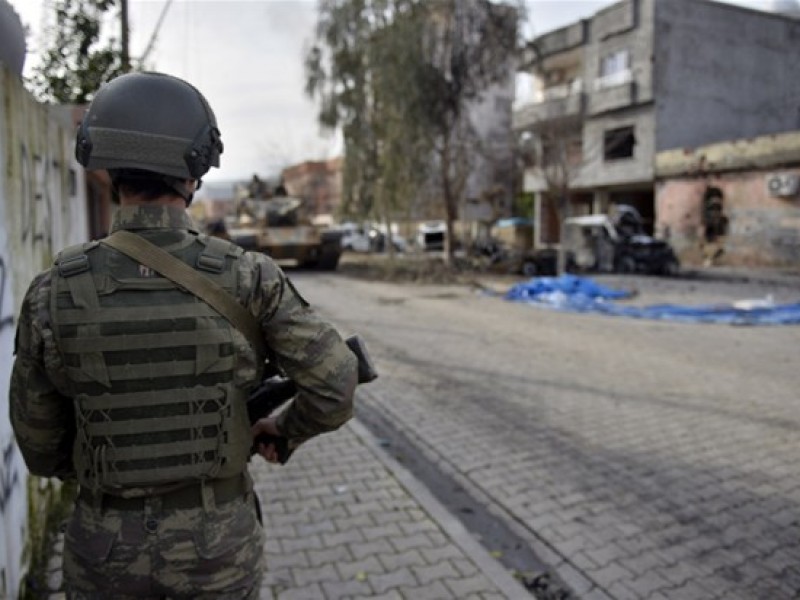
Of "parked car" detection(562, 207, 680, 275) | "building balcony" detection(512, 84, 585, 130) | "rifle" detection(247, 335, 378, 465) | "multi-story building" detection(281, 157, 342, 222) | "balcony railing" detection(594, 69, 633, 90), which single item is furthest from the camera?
"multi-story building" detection(281, 157, 342, 222)

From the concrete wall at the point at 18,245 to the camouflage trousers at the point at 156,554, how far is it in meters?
1.13

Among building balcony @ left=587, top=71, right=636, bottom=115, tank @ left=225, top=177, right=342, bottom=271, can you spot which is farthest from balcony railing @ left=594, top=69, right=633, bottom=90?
tank @ left=225, top=177, right=342, bottom=271

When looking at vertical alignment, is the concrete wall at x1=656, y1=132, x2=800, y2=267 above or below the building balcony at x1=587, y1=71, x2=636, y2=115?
below

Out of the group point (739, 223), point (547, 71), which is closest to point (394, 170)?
point (739, 223)

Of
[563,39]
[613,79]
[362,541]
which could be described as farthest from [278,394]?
[563,39]

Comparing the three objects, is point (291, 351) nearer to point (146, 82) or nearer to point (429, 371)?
point (146, 82)

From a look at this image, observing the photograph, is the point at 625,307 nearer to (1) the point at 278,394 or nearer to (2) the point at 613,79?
(1) the point at 278,394

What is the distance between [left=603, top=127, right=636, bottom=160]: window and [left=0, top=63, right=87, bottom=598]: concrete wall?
2701 centimetres

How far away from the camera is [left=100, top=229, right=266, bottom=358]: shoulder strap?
1579 mm

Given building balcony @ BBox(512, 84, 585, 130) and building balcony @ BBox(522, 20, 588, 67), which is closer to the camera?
building balcony @ BBox(512, 84, 585, 130)

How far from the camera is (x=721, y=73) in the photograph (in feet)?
91.6

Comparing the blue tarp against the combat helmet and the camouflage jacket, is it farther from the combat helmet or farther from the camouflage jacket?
the combat helmet

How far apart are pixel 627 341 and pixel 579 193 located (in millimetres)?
24390

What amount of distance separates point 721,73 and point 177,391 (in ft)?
101
